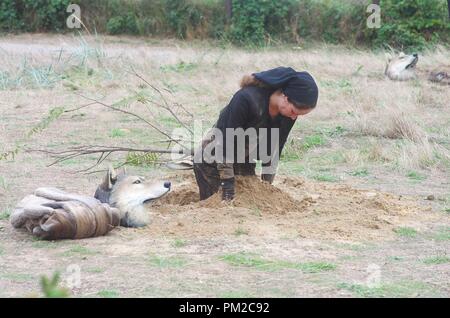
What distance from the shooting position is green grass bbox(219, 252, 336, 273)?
225 inches

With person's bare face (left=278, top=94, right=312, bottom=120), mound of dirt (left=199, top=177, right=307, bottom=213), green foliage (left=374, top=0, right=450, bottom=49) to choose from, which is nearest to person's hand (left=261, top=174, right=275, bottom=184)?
mound of dirt (left=199, top=177, right=307, bottom=213)

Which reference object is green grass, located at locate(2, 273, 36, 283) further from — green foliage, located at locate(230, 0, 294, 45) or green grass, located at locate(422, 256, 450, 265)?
green foliage, located at locate(230, 0, 294, 45)

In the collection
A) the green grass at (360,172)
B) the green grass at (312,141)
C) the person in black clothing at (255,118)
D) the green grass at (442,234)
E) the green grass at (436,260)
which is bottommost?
the green grass at (312,141)

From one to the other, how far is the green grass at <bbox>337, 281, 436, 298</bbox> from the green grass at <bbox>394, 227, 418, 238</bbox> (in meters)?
1.33

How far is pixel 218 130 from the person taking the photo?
707 centimetres

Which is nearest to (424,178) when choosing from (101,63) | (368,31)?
(101,63)

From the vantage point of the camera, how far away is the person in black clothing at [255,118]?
6766mm

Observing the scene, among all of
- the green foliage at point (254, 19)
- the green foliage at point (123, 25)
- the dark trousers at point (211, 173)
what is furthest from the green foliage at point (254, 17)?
the dark trousers at point (211, 173)

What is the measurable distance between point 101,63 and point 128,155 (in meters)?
6.67

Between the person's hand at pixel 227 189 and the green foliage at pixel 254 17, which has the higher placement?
the person's hand at pixel 227 189

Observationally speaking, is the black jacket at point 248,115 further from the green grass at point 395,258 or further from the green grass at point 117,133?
the green grass at point 117,133

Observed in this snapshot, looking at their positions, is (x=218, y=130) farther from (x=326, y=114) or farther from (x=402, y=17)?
(x=402, y=17)

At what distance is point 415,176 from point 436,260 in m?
3.26
